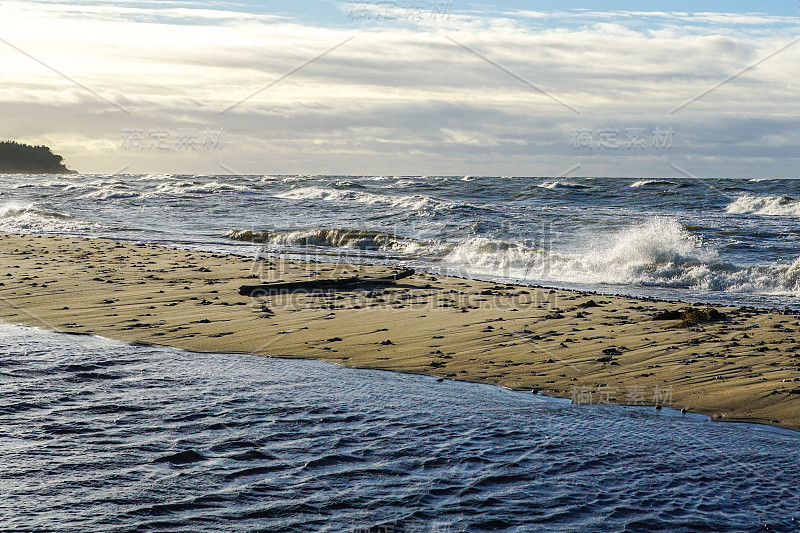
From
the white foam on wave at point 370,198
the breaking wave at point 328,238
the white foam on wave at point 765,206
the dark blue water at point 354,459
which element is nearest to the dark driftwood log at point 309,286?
the dark blue water at point 354,459

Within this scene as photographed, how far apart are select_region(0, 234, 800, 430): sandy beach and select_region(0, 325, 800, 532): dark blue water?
0.74 meters

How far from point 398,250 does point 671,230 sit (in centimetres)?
798

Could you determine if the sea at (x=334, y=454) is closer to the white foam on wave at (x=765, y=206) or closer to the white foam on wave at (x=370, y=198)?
the white foam on wave at (x=370, y=198)

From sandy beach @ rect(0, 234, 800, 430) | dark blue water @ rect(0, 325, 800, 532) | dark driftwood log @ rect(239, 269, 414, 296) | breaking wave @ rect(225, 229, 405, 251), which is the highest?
breaking wave @ rect(225, 229, 405, 251)

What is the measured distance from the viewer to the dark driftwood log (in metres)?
12.4

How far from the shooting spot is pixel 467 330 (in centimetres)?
978

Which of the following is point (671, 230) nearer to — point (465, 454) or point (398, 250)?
point (398, 250)

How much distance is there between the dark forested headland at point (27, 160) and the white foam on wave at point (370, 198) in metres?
113

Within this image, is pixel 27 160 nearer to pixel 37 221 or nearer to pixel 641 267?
pixel 37 221

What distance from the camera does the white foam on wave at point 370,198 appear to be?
34.3 metres

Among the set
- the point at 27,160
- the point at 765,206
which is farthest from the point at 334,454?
A: the point at 27,160

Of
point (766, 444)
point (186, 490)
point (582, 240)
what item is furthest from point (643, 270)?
point (186, 490)

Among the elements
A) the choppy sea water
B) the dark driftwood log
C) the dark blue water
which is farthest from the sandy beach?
the choppy sea water

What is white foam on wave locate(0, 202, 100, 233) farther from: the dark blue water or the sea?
the dark blue water
